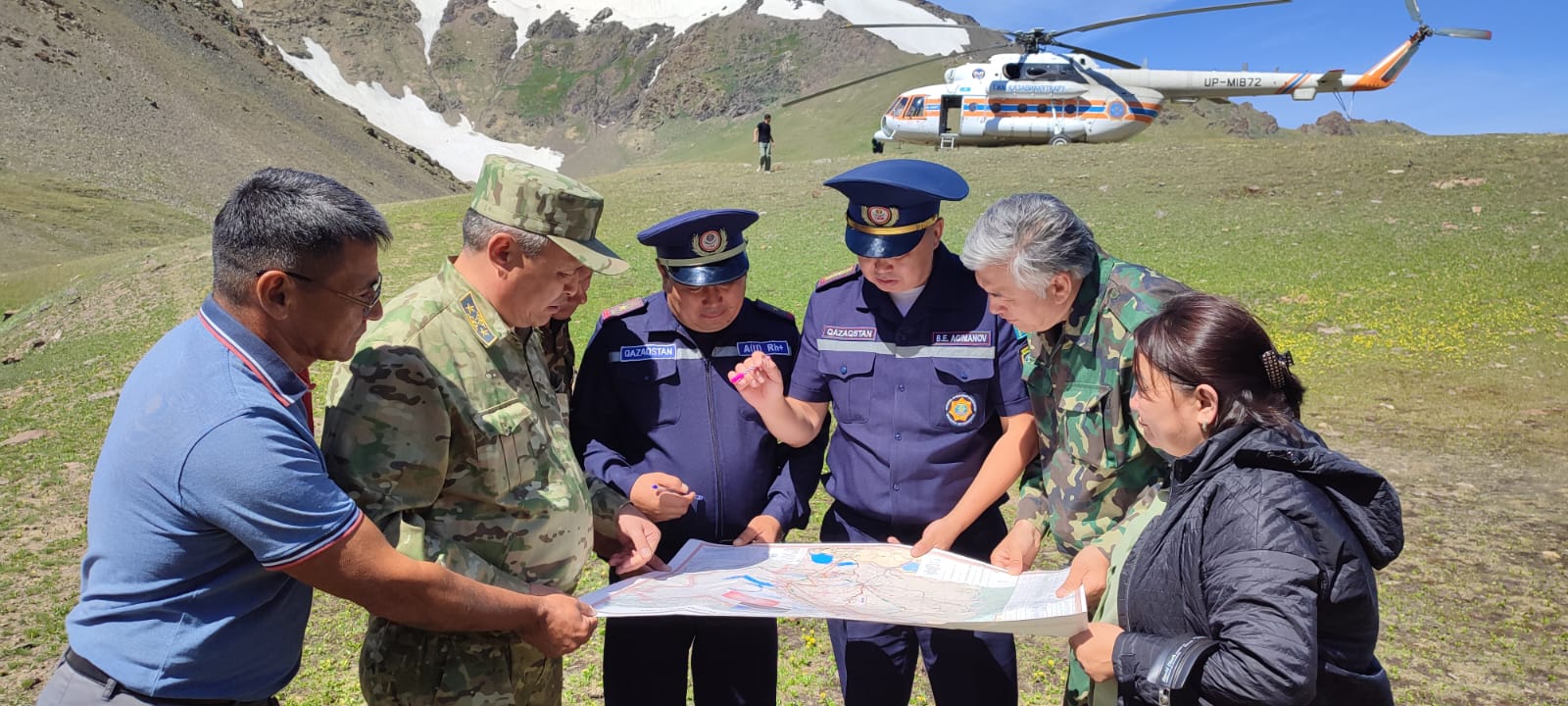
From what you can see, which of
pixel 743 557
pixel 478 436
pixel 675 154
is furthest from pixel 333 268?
pixel 675 154

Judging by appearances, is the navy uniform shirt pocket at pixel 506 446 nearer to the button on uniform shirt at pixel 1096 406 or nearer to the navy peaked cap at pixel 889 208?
the navy peaked cap at pixel 889 208

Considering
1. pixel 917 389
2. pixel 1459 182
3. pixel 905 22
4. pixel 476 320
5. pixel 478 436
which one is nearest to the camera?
pixel 478 436

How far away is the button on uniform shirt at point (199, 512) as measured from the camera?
1.64m

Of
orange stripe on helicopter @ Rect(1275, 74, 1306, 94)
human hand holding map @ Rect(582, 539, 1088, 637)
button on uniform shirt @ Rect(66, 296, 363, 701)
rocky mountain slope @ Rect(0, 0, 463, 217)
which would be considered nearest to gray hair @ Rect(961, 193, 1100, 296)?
human hand holding map @ Rect(582, 539, 1088, 637)

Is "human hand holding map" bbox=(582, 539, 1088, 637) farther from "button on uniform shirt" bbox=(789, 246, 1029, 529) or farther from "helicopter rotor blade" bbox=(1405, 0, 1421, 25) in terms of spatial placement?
"helicopter rotor blade" bbox=(1405, 0, 1421, 25)

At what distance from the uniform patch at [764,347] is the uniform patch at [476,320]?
3.68ft

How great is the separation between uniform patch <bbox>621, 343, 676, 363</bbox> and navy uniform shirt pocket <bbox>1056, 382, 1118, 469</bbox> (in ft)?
4.26

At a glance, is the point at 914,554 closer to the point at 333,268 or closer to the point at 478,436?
the point at 478,436

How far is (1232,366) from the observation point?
185 cm

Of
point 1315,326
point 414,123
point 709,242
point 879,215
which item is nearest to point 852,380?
point 879,215

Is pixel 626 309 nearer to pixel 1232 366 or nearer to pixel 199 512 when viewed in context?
pixel 199 512

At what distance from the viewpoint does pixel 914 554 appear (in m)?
2.79

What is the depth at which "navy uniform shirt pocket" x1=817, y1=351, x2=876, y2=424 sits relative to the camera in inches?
125

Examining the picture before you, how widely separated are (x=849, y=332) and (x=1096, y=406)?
0.90 m
